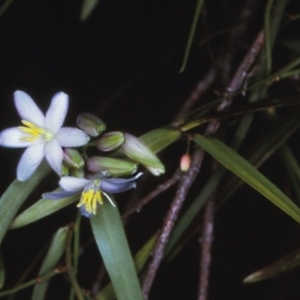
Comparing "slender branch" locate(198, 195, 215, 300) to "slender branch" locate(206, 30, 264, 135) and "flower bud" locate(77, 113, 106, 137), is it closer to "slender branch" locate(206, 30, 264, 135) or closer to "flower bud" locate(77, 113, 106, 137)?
"slender branch" locate(206, 30, 264, 135)

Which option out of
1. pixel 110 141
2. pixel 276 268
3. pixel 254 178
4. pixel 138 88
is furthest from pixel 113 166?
pixel 138 88

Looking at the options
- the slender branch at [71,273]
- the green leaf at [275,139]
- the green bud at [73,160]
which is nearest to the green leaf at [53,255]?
the slender branch at [71,273]

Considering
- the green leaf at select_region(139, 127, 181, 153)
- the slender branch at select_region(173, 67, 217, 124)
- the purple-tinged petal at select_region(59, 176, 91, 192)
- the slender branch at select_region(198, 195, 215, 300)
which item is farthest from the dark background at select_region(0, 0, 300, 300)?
the purple-tinged petal at select_region(59, 176, 91, 192)

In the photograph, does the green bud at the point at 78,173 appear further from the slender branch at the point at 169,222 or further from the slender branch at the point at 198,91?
the slender branch at the point at 198,91

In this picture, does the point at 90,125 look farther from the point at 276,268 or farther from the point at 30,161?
the point at 276,268

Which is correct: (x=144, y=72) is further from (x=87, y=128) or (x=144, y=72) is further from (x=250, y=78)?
(x=87, y=128)

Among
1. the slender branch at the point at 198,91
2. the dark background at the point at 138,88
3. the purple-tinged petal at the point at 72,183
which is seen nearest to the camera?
the purple-tinged petal at the point at 72,183
